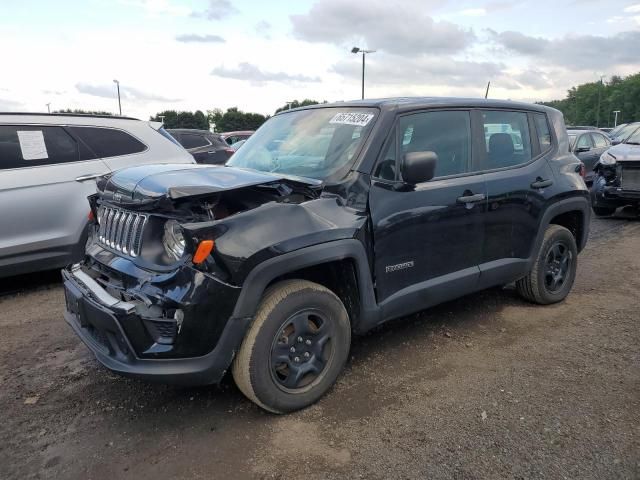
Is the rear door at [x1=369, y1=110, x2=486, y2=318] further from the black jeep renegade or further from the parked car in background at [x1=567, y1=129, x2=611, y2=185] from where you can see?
the parked car in background at [x1=567, y1=129, x2=611, y2=185]

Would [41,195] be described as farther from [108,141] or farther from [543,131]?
[543,131]

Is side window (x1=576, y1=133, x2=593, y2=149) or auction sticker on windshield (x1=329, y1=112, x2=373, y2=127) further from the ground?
auction sticker on windshield (x1=329, y1=112, x2=373, y2=127)

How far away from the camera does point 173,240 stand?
2.77 meters

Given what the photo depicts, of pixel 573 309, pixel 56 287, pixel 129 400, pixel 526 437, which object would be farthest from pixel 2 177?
pixel 573 309

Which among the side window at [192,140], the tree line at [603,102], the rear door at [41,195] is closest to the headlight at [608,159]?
the rear door at [41,195]

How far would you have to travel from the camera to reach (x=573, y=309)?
4742 millimetres

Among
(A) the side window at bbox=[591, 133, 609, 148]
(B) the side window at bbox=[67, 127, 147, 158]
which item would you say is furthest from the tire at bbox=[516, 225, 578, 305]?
(A) the side window at bbox=[591, 133, 609, 148]

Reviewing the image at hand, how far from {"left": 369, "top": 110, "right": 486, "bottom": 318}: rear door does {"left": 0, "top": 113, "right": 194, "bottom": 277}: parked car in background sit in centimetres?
318

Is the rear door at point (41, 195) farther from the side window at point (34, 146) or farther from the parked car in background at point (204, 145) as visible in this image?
the parked car in background at point (204, 145)

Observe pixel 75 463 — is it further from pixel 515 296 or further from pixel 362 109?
pixel 515 296

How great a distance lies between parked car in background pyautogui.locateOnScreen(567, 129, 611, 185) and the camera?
11914mm

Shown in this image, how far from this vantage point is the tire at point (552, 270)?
4.60m

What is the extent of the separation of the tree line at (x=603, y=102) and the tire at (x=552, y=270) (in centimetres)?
9443

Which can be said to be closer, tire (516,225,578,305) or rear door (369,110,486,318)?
rear door (369,110,486,318)
